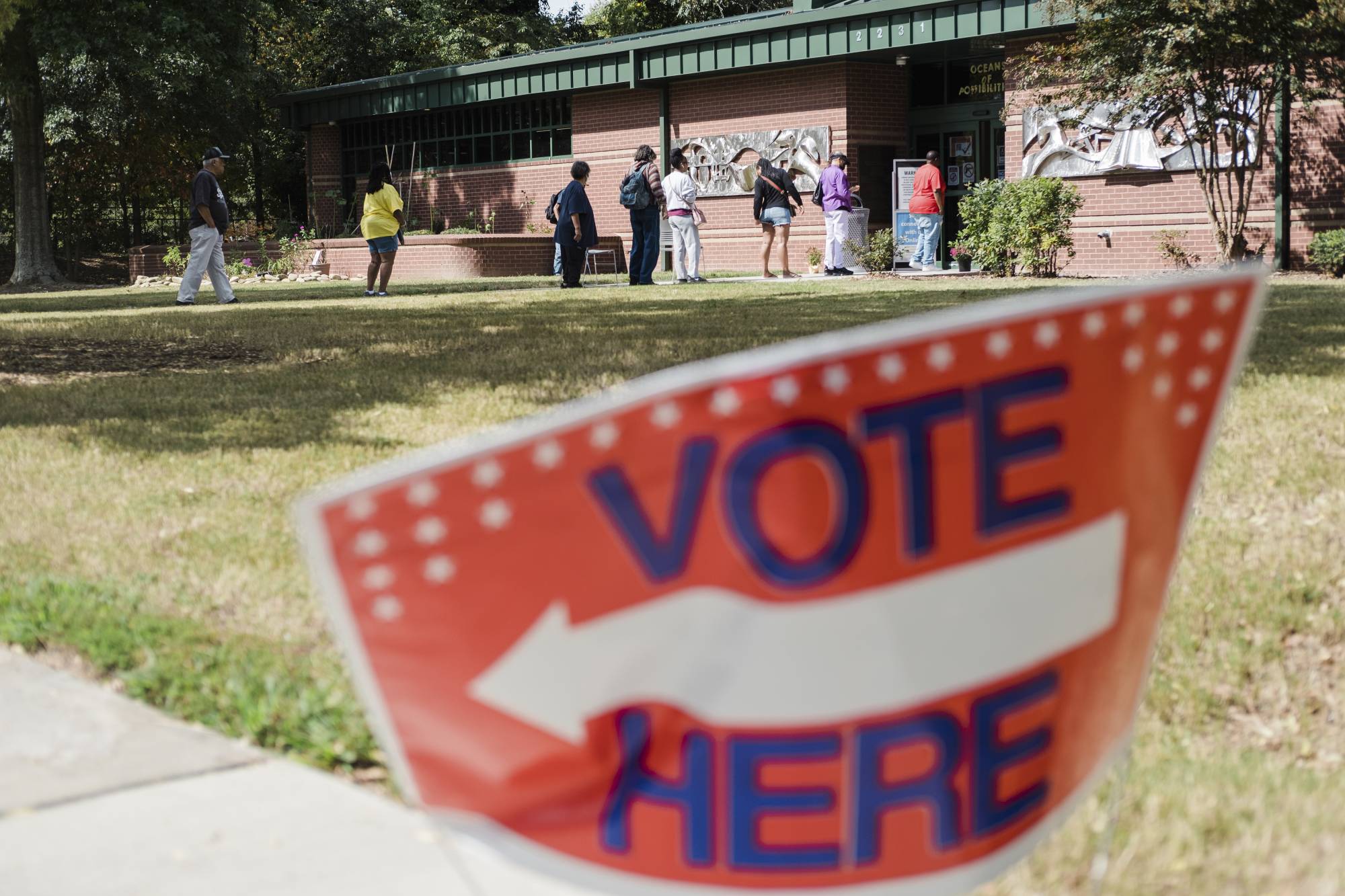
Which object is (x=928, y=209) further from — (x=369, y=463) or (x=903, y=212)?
(x=369, y=463)

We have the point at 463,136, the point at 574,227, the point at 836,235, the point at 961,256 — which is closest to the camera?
the point at 574,227

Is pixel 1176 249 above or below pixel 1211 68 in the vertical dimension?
below

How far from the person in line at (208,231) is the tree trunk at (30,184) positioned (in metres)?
9.97

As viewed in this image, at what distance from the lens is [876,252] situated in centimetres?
2159

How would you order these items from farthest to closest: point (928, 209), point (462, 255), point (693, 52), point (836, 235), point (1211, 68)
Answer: point (462, 255) → point (693, 52) → point (836, 235) → point (928, 209) → point (1211, 68)

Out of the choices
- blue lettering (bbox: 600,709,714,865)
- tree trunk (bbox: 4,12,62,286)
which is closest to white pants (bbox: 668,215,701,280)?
tree trunk (bbox: 4,12,62,286)

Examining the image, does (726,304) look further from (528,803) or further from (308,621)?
(528,803)

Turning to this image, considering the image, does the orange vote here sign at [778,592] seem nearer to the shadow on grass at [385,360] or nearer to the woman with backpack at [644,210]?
the shadow on grass at [385,360]

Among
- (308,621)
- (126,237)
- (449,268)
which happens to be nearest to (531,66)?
(449,268)

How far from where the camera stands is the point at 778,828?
4.50 feet

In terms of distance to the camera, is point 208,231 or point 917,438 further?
point 208,231

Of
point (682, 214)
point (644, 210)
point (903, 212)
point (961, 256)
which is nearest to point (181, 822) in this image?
point (644, 210)

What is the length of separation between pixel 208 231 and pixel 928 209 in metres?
9.19

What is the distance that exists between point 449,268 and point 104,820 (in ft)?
77.7
